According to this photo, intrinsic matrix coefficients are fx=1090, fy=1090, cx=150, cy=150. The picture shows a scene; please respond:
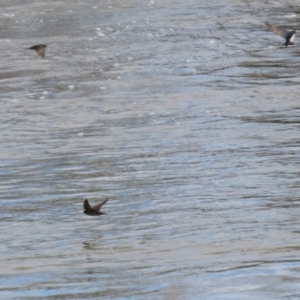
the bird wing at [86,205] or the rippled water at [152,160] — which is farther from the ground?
the bird wing at [86,205]

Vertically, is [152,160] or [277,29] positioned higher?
[277,29]

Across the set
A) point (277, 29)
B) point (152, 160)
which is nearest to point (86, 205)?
point (152, 160)

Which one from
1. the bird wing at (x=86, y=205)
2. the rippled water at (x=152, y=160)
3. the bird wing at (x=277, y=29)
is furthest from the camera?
the bird wing at (x=277, y=29)

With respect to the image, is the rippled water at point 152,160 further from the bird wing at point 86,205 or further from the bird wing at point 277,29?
the bird wing at point 277,29

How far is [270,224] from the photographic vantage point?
221 inches

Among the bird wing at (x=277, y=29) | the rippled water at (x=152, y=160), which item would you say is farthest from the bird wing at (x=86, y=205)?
the bird wing at (x=277, y=29)

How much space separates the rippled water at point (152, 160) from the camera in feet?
16.0

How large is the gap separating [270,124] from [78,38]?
185 inches

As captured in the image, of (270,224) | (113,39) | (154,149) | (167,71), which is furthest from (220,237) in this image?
(113,39)

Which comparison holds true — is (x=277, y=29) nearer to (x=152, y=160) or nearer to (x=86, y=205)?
(x=152, y=160)

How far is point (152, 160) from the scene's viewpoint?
7.17m

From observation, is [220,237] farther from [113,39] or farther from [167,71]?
[113,39]

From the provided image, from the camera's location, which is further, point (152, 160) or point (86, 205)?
point (152, 160)

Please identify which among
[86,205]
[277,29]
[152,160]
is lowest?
[152,160]
